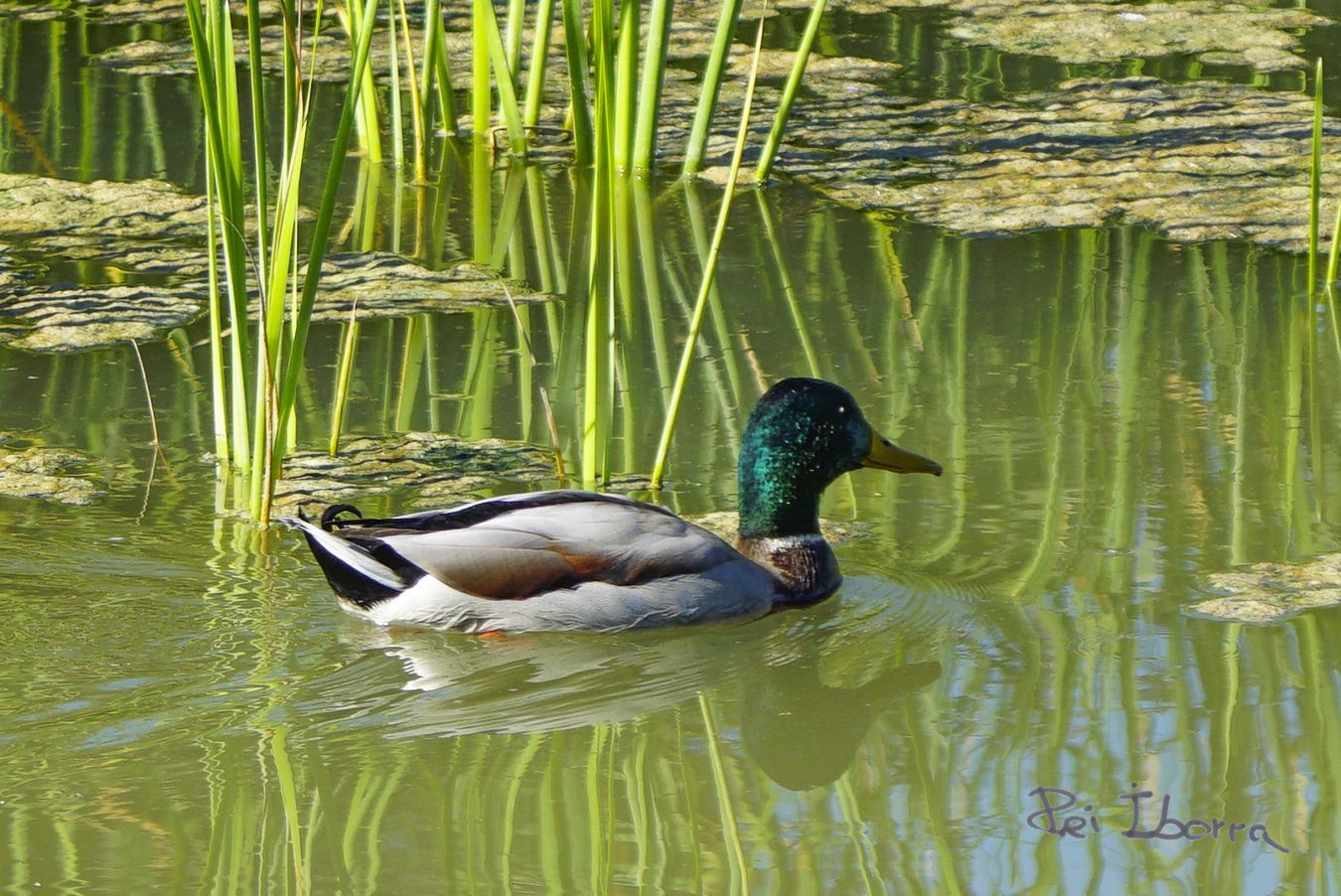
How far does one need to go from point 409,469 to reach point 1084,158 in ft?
13.0

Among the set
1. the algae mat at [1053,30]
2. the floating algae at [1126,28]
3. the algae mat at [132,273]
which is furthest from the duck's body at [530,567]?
the floating algae at [1126,28]

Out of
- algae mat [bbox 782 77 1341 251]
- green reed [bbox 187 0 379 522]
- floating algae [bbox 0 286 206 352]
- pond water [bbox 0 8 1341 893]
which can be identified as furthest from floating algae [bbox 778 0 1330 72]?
green reed [bbox 187 0 379 522]

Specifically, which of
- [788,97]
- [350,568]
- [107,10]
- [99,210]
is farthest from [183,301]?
[107,10]

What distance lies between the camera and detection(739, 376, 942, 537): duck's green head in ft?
Answer: 15.6

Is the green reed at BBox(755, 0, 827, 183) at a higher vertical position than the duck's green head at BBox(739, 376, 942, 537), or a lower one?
higher

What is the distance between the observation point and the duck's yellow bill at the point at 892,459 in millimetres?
4859

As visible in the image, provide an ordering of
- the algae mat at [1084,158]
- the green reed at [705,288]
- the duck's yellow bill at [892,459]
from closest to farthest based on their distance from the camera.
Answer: the green reed at [705,288], the duck's yellow bill at [892,459], the algae mat at [1084,158]

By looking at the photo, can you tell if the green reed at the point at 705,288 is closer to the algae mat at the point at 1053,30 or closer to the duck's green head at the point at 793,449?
the duck's green head at the point at 793,449

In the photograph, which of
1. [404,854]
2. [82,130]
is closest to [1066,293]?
[404,854]

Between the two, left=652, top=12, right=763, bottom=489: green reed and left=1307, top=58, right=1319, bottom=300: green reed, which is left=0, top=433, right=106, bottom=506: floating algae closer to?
left=652, top=12, right=763, bottom=489: green reed

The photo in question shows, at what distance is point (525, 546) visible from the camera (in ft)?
14.4

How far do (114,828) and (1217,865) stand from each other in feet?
6.40

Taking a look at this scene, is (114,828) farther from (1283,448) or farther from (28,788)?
(1283,448)

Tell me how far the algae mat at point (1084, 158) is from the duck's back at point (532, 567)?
325 centimetres
